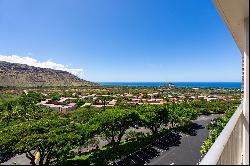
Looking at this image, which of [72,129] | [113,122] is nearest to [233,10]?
[72,129]

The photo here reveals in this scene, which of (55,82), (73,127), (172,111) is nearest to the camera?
(73,127)

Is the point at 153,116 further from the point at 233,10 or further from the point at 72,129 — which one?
the point at 233,10

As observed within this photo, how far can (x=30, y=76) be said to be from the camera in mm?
136375

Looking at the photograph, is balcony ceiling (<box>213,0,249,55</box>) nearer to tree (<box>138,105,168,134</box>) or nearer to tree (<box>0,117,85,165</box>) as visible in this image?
tree (<box>0,117,85,165</box>)

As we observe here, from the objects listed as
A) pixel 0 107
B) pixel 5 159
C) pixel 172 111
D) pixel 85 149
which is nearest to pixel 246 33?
pixel 5 159

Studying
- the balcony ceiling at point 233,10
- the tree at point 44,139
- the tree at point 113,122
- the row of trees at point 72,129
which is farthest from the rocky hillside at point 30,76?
the balcony ceiling at point 233,10

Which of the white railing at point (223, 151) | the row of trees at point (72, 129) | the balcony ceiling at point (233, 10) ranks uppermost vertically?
the balcony ceiling at point (233, 10)

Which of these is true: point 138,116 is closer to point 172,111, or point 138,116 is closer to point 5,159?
point 172,111

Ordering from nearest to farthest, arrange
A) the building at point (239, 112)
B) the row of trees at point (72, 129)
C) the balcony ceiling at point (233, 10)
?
the building at point (239, 112) < the balcony ceiling at point (233, 10) < the row of trees at point (72, 129)

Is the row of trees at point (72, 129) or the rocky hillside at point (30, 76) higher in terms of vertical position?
the rocky hillside at point (30, 76)

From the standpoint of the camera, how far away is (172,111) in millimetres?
35812

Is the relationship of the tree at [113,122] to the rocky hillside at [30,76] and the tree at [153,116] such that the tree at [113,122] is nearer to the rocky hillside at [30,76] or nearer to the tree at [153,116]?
the tree at [153,116]

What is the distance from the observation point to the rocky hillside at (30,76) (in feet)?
403

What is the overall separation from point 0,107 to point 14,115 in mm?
9053
